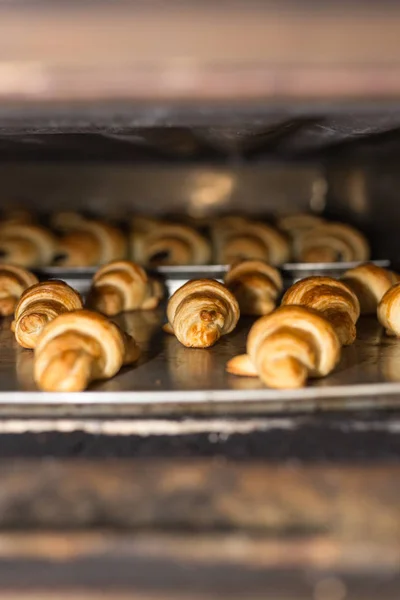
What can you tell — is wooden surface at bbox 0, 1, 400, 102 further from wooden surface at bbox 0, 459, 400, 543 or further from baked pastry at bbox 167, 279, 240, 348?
baked pastry at bbox 167, 279, 240, 348

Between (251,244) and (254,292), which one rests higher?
(251,244)

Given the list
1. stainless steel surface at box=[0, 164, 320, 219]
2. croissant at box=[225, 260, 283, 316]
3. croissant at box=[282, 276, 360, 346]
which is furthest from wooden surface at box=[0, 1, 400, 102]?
stainless steel surface at box=[0, 164, 320, 219]

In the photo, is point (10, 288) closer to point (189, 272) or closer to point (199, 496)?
point (189, 272)

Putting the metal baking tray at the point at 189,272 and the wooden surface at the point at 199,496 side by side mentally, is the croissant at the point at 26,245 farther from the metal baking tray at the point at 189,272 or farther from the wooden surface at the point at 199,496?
the wooden surface at the point at 199,496

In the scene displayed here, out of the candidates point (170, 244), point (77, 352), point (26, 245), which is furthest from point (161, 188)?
point (77, 352)

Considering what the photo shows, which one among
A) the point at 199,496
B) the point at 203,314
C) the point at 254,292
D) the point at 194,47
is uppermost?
the point at 254,292

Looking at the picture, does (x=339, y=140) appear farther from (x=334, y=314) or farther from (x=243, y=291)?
(x=334, y=314)

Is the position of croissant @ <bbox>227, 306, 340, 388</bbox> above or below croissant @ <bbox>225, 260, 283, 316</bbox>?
below
